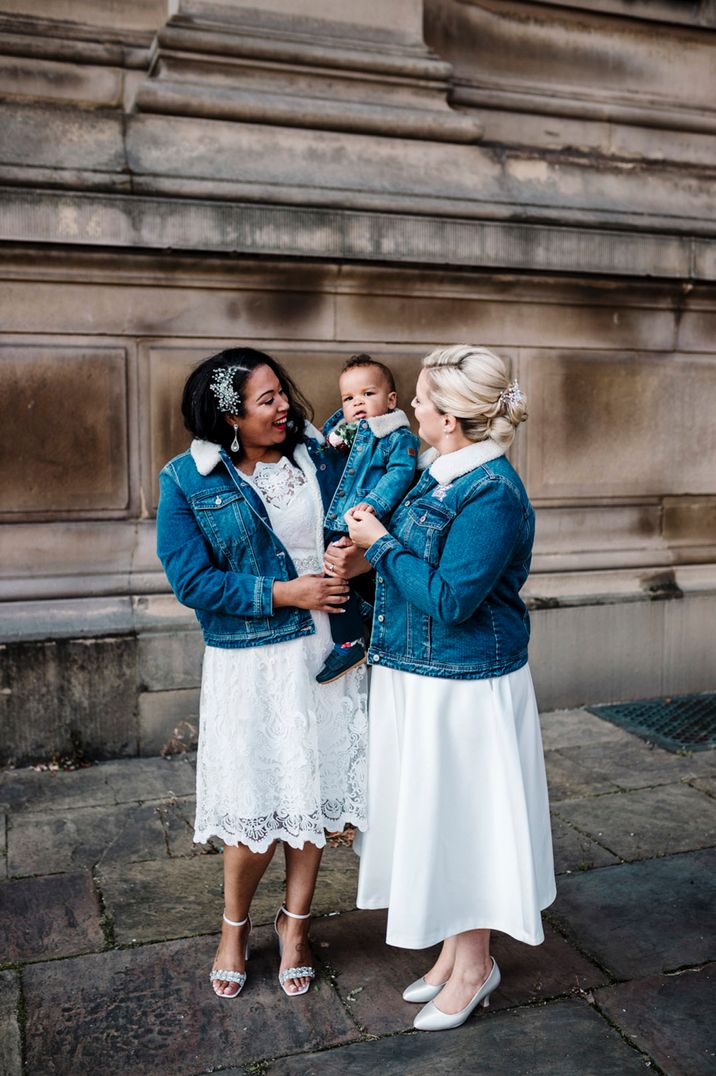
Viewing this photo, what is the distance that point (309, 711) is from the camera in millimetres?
3014

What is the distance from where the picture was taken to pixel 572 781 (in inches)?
191

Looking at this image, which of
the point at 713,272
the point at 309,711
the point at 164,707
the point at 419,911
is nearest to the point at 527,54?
the point at 713,272

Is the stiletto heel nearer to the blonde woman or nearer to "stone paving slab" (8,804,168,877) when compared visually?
the blonde woman

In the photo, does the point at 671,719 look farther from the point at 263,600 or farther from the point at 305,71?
the point at 305,71

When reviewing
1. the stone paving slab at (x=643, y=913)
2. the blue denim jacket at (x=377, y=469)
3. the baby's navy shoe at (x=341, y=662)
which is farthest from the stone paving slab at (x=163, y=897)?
the blue denim jacket at (x=377, y=469)

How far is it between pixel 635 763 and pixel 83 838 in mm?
2670

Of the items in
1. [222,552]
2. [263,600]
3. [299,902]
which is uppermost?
[222,552]

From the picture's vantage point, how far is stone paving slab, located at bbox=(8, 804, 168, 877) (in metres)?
4.04

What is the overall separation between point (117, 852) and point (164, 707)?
119 centimetres

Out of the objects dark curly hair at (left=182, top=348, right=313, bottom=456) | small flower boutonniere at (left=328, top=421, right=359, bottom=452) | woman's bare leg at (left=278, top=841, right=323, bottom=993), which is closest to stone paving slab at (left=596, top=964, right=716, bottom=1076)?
woman's bare leg at (left=278, top=841, right=323, bottom=993)

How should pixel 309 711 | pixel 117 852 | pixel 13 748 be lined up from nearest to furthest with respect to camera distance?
pixel 309 711
pixel 117 852
pixel 13 748

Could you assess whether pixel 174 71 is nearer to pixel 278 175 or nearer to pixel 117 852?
pixel 278 175

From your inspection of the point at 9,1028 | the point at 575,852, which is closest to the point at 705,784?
the point at 575,852

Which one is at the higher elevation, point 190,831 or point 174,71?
point 174,71
